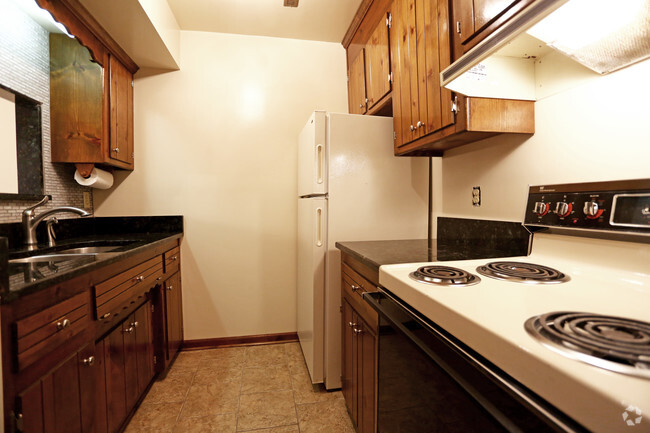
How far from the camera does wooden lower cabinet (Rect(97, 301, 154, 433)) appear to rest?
1270mm

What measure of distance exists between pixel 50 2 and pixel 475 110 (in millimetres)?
2117

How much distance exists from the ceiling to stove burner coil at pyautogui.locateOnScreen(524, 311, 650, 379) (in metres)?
2.30

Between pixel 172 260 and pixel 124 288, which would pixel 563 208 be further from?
pixel 172 260

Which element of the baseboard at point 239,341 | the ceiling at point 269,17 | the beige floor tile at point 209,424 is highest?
the ceiling at point 269,17

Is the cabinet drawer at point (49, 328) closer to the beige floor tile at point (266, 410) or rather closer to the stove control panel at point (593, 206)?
the beige floor tile at point (266, 410)

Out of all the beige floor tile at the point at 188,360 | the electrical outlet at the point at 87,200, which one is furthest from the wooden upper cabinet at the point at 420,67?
the electrical outlet at the point at 87,200

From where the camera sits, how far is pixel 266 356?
2.30 metres

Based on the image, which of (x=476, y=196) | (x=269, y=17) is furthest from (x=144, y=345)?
(x=269, y=17)

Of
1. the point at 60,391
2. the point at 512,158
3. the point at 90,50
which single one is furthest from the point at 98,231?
the point at 512,158

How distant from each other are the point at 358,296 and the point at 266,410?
943 mm

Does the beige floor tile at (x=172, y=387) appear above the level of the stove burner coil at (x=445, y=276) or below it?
below

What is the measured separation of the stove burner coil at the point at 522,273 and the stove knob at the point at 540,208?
202 millimetres

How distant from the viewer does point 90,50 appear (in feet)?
5.90

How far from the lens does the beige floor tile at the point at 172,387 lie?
70.6 inches
